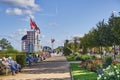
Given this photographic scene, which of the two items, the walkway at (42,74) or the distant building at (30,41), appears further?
the distant building at (30,41)

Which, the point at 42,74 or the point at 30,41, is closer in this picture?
the point at 42,74

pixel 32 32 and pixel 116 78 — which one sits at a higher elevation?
pixel 32 32

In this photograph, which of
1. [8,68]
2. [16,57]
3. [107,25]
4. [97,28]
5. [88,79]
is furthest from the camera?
[97,28]

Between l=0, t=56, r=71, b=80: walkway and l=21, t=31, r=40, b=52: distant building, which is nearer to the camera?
l=0, t=56, r=71, b=80: walkway

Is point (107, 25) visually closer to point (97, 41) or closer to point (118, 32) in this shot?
point (97, 41)

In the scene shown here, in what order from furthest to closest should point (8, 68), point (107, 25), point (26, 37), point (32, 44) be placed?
1. point (26, 37)
2. point (32, 44)
3. point (107, 25)
4. point (8, 68)

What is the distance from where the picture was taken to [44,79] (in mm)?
19531

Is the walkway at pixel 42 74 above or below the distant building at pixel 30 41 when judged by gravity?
below

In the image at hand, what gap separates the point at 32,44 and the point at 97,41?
15.4m

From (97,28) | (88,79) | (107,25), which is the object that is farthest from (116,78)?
(97,28)

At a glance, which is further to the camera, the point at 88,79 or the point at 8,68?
the point at 8,68

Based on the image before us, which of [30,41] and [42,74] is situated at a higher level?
[30,41]

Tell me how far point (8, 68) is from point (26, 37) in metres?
32.3

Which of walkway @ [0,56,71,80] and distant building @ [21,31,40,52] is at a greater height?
distant building @ [21,31,40,52]
